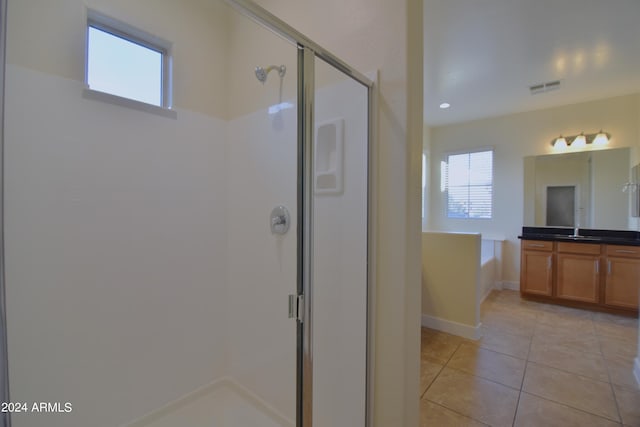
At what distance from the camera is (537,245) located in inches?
144

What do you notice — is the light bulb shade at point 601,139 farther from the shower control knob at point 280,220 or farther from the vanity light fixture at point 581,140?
the shower control knob at point 280,220

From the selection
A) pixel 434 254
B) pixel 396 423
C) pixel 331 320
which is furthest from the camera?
pixel 434 254

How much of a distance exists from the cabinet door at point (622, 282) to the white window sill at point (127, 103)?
4.71 meters

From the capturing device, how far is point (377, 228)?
125 centimetres

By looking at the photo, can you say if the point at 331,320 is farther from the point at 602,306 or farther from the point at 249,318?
the point at 602,306

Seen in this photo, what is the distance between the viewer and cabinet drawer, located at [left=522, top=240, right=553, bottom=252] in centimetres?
358

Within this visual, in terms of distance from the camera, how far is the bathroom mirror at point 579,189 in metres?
3.47

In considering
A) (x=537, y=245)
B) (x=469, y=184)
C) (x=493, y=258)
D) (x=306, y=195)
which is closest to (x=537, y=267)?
(x=537, y=245)

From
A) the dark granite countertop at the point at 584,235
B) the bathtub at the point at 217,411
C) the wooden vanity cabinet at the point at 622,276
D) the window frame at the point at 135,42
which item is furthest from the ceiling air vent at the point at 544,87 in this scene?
the bathtub at the point at 217,411

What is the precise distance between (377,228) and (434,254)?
181 cm

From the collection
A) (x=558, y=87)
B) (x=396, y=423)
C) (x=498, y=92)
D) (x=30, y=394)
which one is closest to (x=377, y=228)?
(x=396, y=423)

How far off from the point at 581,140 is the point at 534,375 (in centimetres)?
334

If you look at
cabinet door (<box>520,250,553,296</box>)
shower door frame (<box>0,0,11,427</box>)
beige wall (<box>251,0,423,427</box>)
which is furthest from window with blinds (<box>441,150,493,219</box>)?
shower door frame (<box>0,0,11,427</box>)

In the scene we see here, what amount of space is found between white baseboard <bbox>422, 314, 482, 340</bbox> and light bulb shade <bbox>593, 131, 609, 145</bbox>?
3.01 meters
